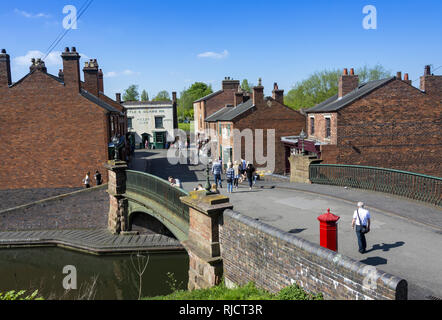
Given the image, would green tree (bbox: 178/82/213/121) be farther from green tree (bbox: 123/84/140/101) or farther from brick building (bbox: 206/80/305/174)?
brick building (bbox: 206/80/305/174)

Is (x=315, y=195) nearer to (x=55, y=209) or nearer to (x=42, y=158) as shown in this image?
(x=55, y=209)

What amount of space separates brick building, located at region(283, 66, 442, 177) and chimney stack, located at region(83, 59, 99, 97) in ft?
71.1

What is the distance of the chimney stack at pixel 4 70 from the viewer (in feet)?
79.4

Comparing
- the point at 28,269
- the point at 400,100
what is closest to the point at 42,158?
the point at 28,269

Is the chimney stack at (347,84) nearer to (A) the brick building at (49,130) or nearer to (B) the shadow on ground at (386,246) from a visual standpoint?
(A) the brick building at (49,130)

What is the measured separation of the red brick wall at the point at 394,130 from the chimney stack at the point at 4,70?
22.0 m

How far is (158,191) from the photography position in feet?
51.7

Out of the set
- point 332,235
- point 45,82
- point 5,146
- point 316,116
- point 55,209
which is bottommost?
point 55,209

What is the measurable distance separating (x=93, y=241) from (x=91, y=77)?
18.3 meters

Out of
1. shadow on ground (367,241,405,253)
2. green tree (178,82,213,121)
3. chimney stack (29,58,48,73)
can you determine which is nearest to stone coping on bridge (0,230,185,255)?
chimney stack (29,58,48,73)

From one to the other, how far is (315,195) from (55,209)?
675 inches

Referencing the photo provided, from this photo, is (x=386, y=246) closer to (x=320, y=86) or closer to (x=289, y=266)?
(x=289, y=266)

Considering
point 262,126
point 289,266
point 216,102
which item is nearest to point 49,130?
point 262,126

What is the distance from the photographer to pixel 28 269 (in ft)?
66.1
